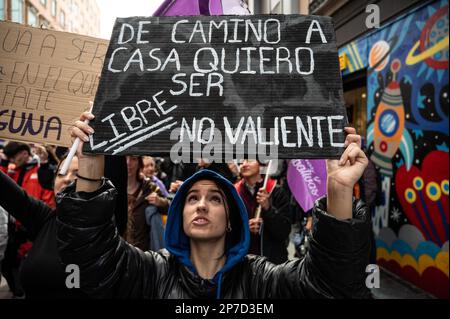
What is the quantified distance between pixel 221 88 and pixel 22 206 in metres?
1.45

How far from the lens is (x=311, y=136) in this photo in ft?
5.14

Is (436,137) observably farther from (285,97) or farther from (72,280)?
(72,280)

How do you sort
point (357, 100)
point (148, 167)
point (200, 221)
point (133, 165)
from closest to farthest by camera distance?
point (200, 221) → point (133, 165) → point (148, 167) → point (357, 100)

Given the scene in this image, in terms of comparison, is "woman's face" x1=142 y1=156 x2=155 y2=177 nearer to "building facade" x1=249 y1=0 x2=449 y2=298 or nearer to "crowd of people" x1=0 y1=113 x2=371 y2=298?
"building facade" x1=249 y1=0 x2=449 y2=298

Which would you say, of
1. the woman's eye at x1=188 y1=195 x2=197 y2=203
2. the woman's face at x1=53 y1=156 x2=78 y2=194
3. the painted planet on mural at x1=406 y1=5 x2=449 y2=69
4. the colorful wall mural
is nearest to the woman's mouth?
the woman's eye at x1=188 y1=195 x2=197 y2=203

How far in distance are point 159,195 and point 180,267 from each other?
196 centimetres

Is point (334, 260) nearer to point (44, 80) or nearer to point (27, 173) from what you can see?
point (44, 80)

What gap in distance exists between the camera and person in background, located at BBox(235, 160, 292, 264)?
3.46 meters

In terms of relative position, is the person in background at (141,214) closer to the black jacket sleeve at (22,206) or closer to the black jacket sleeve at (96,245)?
the black jacket sleeve at (22,206)

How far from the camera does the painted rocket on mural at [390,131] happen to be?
5.45m

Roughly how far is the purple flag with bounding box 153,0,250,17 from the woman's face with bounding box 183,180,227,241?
1124 mm

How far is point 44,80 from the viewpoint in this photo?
2.36m

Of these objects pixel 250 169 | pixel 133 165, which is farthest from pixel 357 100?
pixel 133 165
